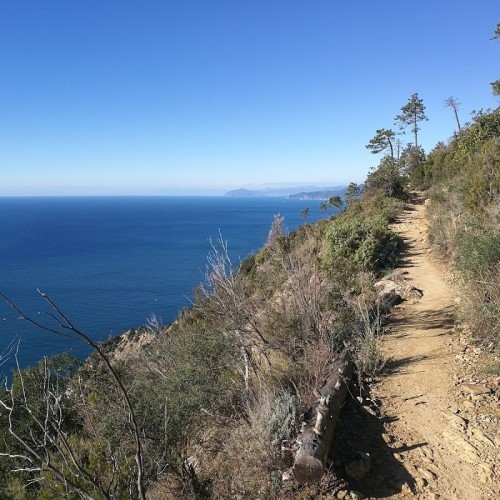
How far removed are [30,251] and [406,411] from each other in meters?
73.6

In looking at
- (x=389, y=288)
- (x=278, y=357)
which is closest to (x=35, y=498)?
(x=278, y=357)

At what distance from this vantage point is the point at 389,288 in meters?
11.0

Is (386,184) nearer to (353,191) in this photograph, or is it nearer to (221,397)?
(353,191)

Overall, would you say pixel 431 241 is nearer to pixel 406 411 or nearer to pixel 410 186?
pixel 406 411

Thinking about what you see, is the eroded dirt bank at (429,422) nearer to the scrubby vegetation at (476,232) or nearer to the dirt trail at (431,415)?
the dirt trail at (431,415)

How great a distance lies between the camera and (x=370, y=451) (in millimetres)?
4777

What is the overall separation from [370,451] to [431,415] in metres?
1.15

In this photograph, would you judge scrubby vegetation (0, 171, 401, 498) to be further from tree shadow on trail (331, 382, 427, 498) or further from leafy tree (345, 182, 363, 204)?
leafy tree (345, 182, 363, 204)

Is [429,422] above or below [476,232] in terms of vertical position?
below

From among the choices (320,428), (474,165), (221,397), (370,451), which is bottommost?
(370,451)

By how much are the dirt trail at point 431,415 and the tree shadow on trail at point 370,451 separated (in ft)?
0.11

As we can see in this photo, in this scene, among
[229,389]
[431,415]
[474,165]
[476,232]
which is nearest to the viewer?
[431,415]

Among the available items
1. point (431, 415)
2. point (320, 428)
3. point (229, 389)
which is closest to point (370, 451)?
point (320, 428)

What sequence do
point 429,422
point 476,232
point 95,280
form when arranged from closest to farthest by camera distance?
1. point 429,422
2. point 476,232
3. point 95,280
